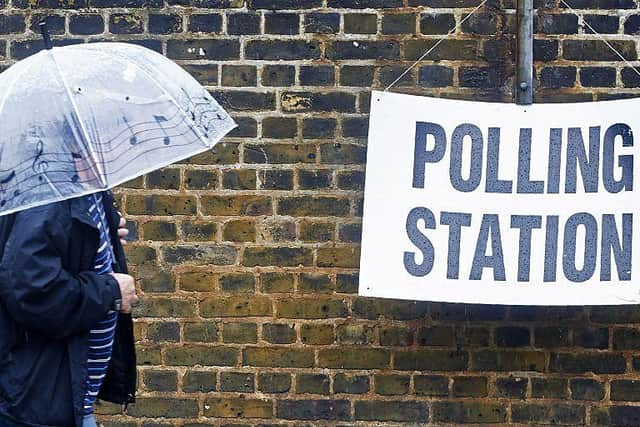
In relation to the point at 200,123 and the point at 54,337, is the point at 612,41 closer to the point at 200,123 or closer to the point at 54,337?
the point at 200,123

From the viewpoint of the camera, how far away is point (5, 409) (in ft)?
10.1

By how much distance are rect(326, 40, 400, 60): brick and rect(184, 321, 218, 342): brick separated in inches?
47.0

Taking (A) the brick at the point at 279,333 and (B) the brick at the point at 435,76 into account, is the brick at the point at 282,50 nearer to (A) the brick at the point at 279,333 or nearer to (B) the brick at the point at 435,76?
(B) the brick at the point at 435,76

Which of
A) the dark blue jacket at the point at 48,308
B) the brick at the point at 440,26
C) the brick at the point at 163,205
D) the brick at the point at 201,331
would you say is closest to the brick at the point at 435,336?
the brick at the point at 201,331

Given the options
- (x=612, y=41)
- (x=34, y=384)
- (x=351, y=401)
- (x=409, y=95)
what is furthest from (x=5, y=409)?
(x=612, y=41)

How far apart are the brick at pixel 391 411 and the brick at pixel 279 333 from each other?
1.25 feet

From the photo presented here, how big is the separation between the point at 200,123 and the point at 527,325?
177cm

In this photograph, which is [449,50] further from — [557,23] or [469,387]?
[469,387]

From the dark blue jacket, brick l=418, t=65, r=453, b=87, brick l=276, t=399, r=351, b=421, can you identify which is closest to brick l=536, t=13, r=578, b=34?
brick l=418, t=65, r=453, b=87

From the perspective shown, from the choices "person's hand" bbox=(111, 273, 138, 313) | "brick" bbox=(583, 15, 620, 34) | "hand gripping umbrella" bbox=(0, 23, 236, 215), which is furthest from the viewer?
"brick" bbox=(583, 15, 620, 34)

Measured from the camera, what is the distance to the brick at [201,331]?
4.28m

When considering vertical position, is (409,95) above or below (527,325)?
above

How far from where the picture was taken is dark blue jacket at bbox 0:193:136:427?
2.94m

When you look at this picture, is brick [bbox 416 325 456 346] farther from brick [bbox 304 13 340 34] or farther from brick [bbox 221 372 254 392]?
brick [bbox 304 13 340 34]
